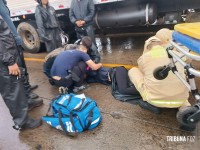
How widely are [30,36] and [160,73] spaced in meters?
4.87

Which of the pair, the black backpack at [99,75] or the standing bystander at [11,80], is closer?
the standing bystander at [11,80]

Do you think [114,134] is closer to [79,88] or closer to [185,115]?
[185,115]

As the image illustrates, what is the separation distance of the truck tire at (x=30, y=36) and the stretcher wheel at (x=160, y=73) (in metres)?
4.28

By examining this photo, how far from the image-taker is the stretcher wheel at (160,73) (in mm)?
2297

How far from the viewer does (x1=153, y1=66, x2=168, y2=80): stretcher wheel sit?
230 centimetres

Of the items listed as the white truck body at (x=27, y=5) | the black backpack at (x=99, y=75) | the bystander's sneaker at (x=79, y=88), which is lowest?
the bystander's sneaker at (x=79, y=88)

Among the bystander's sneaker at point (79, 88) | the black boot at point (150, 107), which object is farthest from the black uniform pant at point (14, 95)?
the black boot at point (150, 107)

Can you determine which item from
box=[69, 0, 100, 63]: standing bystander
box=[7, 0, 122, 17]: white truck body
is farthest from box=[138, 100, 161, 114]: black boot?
box=[7, 0, 122, 17]: white truck body

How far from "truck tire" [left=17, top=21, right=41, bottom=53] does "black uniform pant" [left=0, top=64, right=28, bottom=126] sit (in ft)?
12.2

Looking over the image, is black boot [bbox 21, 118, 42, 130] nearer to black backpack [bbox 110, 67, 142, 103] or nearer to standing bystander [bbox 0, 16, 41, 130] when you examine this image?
standing bystander [bbox 0, 16, 41, 130]

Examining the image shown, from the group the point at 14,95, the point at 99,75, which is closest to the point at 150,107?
the point at 99,75

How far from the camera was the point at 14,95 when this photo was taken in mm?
2359

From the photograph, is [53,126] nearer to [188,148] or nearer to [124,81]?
[124,81]

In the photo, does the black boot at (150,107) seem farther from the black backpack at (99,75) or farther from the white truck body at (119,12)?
the white truck body at (119,12)
